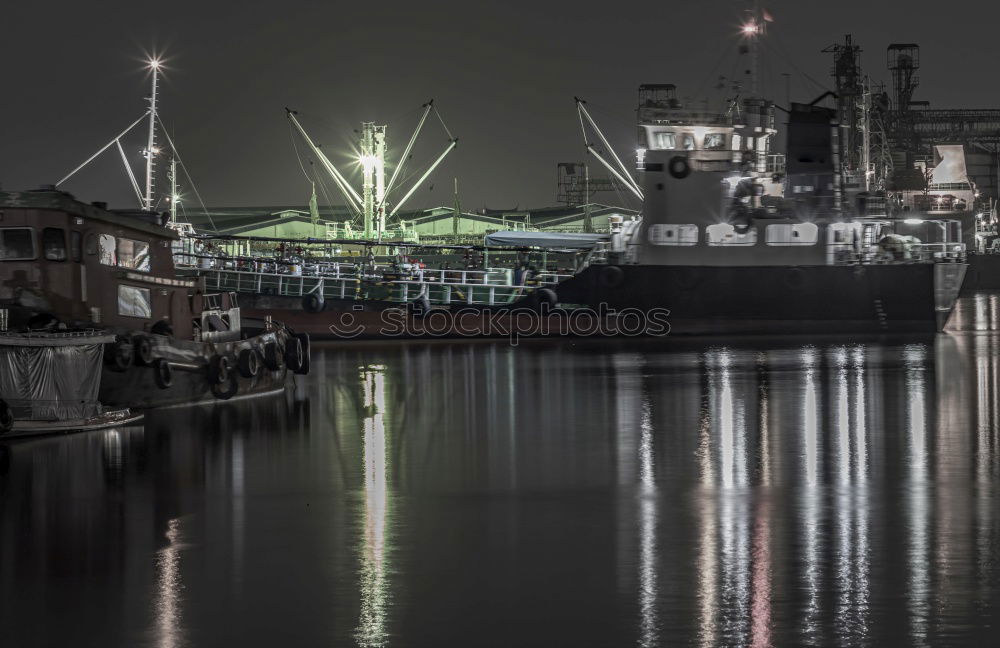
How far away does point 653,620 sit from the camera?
9250 mm

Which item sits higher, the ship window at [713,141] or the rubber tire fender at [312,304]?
the ship window at [713,141]

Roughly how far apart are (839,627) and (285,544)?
5.36 meters

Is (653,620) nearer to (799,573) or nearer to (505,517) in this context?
(799,573)

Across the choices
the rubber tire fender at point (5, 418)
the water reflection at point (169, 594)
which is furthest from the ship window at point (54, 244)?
the water reflection at point (169, 594)

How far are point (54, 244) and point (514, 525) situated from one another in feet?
44.0

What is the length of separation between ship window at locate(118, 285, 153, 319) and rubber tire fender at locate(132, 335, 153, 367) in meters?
2.11

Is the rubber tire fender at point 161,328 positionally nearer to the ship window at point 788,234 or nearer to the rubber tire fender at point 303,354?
the rubber tire fender at point 303,354

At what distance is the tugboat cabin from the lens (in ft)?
74.0

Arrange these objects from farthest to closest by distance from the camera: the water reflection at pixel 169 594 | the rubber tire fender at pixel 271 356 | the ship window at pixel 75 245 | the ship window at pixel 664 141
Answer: the ship window at pixel 664 141, the rubber tire fender at pixel 271 356, the ship window at pixel 75 245, the water reflection at pixel 169 594

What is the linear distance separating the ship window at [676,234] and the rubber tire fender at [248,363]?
3044cm

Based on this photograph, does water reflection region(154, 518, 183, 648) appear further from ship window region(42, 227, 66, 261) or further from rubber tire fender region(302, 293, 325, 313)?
rubber tire fender region(302, 293, 325, 313)

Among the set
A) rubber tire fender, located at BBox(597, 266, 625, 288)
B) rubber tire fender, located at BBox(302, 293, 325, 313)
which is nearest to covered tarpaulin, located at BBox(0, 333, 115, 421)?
rubber tire fender, located at BBox(302, 293, 325, 313)

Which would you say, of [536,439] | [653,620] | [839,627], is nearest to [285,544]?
[653,620]

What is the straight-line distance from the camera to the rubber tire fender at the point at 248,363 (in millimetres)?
25922
